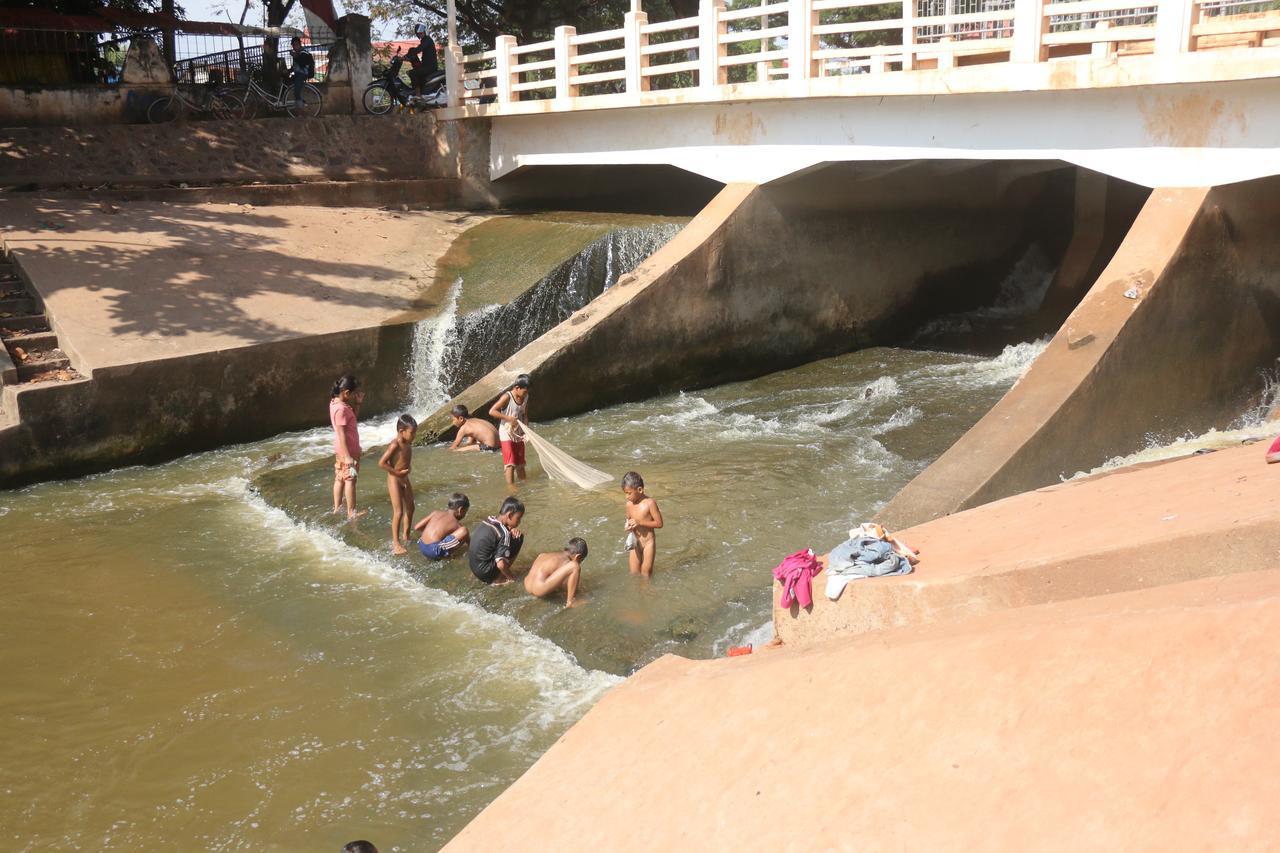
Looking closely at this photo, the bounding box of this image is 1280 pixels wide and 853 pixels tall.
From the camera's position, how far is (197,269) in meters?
14.4

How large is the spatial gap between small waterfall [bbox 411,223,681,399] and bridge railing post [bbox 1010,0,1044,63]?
5686 mm

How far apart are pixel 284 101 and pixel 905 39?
Result: 10942mm

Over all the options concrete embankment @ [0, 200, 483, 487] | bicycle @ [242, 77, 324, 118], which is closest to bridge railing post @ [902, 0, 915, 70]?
concrete embankment @ [0, 200, 483, 487]

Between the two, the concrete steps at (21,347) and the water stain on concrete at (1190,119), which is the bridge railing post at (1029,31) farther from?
the concrete steps at (21,347)

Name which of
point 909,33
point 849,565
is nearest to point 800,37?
point 909,33

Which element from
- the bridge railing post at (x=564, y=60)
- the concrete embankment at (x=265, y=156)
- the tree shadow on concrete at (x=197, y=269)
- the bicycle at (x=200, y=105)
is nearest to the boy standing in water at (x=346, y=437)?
the tree shadow on concrete at (x=197, y=269)

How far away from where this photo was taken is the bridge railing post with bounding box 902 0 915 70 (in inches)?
472

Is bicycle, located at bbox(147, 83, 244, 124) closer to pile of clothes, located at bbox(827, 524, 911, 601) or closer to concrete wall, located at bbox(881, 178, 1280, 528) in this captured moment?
concrete wall, located at bbox(881, 178, 1280, 528)

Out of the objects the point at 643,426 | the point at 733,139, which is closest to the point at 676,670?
the point at 643,426

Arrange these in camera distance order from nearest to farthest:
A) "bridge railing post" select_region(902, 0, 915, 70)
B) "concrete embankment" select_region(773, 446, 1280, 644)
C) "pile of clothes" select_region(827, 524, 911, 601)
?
"concrete embankment" select_region(773, 446, 1280, 644) < "pile of clothes" select_region(827, 524, 911, 601) < "bridge railing post" select_region(902, 0, 915, 70)

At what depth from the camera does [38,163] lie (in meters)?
16.1

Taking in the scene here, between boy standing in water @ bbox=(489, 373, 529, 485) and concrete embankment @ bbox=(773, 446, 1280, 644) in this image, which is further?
boy standing in water @ bbox=(489, 373, 529, 485)

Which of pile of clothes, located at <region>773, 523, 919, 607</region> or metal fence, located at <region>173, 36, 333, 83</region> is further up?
metal fence, located at <region>173, 36, 333, 83</region>

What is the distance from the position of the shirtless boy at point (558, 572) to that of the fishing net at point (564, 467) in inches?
79.6
